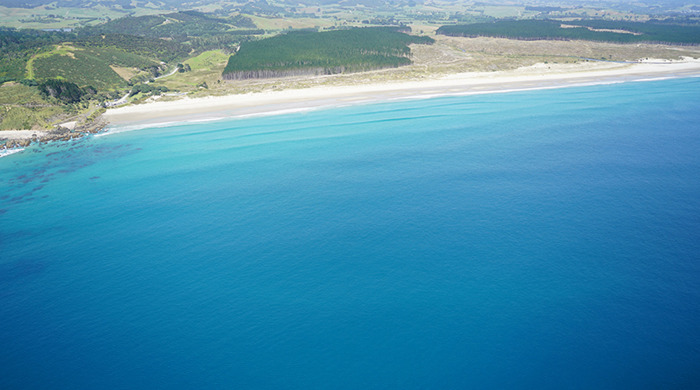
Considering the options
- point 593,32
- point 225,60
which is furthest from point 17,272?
point 593,32

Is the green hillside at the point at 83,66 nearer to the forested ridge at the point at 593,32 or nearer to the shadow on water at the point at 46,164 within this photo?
the shadow on water at the point at 46,164

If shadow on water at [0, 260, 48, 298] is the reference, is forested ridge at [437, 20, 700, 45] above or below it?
above

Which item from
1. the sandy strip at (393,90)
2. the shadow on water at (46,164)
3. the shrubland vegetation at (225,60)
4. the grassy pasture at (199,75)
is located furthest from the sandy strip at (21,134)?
the grassy pasture at (199,75)

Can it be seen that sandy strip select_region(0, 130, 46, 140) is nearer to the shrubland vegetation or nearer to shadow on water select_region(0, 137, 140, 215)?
the shrubland vegetation

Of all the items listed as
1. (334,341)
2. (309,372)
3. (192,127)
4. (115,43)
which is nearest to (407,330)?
(334,341)

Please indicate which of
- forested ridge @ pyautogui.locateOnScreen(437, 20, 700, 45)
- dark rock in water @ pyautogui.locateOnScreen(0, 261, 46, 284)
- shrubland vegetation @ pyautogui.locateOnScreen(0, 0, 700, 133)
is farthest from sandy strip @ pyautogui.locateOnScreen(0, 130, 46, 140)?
forested ridge @ pyautogui.locateOnScreen(437, 20, 700, 45)
